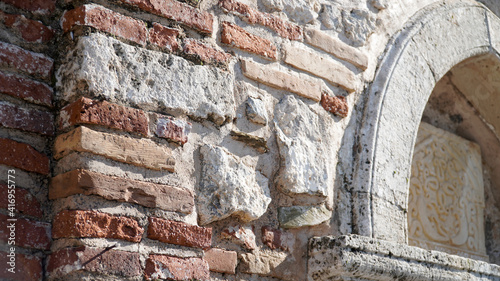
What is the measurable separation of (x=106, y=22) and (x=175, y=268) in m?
0.74

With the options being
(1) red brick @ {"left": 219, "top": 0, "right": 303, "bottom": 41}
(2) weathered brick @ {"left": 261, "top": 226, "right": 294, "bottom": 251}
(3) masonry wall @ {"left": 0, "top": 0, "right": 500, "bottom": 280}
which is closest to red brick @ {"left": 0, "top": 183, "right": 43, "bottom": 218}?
(3) masonry wall @ {"left": 0, "top": 0, "right": 500, "bottom": 280}

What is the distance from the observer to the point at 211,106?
1.84 metres

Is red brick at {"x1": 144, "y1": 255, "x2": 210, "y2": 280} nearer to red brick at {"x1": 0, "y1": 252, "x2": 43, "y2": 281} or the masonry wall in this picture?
the masonry wall

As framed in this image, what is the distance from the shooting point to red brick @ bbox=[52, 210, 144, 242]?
1.48 meters

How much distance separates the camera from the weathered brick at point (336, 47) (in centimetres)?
224

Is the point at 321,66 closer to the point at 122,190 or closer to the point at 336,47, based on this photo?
the point at 336,47

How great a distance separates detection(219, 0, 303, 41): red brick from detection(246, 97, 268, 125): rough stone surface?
0.30 m

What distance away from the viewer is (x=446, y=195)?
11.0ft

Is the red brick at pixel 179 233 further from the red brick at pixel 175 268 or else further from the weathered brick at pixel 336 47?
the weathered brick at pixel 336 47

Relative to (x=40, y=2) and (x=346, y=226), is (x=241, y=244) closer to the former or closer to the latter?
(x=346, y=226)

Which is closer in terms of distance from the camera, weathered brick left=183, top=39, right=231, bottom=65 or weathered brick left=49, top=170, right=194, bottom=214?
weathered brick left=49, top=170, right=194, bottom=214

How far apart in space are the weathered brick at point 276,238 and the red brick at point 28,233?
2.38ft

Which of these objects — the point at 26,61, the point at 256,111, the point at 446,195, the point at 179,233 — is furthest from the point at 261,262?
the point at 446,195

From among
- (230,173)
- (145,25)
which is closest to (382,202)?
(230,173)
